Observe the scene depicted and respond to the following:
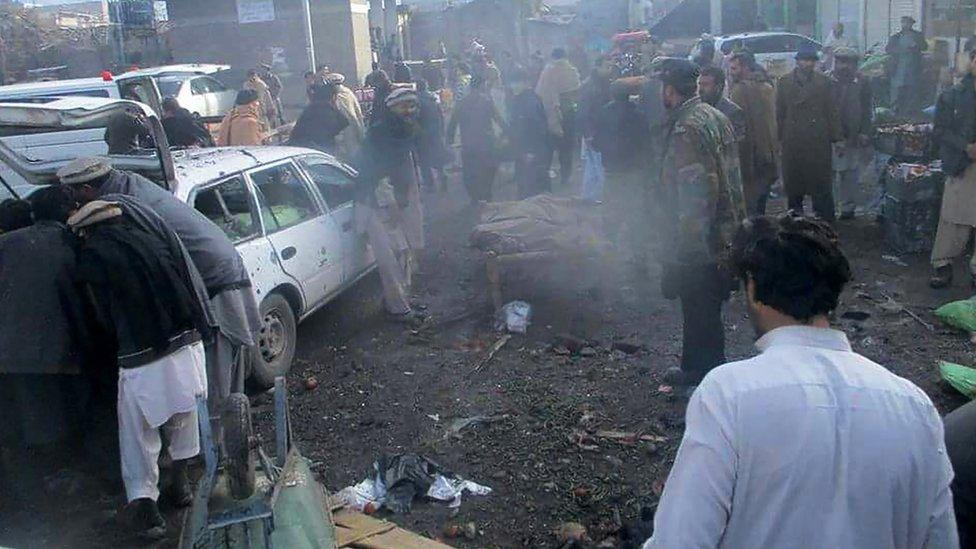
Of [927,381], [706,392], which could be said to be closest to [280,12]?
[927,381]

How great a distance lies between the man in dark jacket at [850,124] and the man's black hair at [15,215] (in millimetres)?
7861

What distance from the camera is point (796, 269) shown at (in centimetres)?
218

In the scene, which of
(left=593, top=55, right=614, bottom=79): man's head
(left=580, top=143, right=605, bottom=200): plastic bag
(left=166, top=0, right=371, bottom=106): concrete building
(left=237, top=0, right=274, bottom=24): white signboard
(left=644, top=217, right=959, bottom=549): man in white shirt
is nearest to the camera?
(left=644, top=217, right=959, bottom=549): man in white shirt

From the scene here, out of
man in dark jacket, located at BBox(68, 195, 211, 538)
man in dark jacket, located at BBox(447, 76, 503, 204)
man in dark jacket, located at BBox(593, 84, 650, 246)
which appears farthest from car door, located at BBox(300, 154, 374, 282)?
man in dark jacket, located at BBox(447, 76, 503, 204)

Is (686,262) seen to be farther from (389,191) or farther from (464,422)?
(389,191)

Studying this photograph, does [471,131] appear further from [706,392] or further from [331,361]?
[706,392]

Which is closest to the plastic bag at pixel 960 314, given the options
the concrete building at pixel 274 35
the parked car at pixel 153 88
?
the parked car at pixel 153 88

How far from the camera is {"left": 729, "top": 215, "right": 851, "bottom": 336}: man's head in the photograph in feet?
7.05

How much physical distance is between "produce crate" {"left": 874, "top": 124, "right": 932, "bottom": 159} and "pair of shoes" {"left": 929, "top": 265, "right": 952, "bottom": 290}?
1.54 meters

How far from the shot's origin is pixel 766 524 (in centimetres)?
200

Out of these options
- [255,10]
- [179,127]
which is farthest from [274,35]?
[179,127]

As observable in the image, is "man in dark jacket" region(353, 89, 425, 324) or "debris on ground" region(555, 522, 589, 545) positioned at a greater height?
"man in dark jacket" region(353, 89, 425, 324)

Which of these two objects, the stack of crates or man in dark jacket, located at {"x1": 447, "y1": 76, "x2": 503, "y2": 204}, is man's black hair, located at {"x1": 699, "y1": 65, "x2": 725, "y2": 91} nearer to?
the stack of crates

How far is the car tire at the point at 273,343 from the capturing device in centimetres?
653
